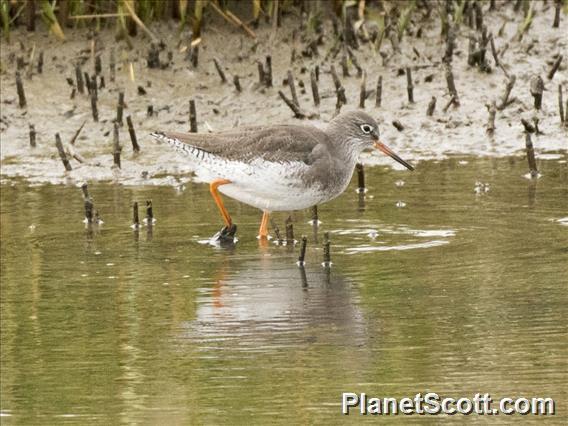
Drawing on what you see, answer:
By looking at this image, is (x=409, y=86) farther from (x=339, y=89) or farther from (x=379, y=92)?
(x=339, y=89)

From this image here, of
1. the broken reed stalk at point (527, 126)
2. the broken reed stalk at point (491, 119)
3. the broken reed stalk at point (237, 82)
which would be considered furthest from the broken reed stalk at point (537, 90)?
the broken reed stalk at point (237, 82)

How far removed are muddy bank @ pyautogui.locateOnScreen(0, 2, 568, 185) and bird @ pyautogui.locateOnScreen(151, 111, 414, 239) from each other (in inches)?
66.3

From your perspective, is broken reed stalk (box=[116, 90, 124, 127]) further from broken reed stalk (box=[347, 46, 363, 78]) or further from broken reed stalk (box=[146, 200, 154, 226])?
broken reed stalk (box=[146, 200, 154, 226])

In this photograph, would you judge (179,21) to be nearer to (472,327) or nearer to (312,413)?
(472,327)

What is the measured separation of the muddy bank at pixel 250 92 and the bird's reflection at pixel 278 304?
9.88 feet

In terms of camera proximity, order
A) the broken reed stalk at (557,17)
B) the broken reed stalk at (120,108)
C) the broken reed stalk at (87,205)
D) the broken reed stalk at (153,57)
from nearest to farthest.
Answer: the broken reed stalk at (87,205), the broken reed stalk at (120,108), the broken reed stalk at (153,57), the broken reed stalk at (557,17)

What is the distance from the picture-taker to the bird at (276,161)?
9266 millimetres

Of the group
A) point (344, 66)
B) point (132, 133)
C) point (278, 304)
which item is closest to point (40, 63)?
point (132, 133)

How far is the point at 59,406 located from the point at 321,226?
3877 mm

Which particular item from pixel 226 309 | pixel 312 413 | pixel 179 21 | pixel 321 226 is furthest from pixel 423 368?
pixel 179 21

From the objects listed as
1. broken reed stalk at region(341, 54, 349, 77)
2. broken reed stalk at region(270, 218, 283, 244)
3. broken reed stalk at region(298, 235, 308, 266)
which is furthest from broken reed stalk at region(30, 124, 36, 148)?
broken reed stalk at region(298, 235, 308, 266)

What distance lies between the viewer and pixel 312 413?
5.86m

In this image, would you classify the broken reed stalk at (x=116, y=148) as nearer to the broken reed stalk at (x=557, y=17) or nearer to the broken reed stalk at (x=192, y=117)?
the broken reed stalk at (x=192, y=117)

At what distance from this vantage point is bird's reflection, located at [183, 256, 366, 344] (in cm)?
720
